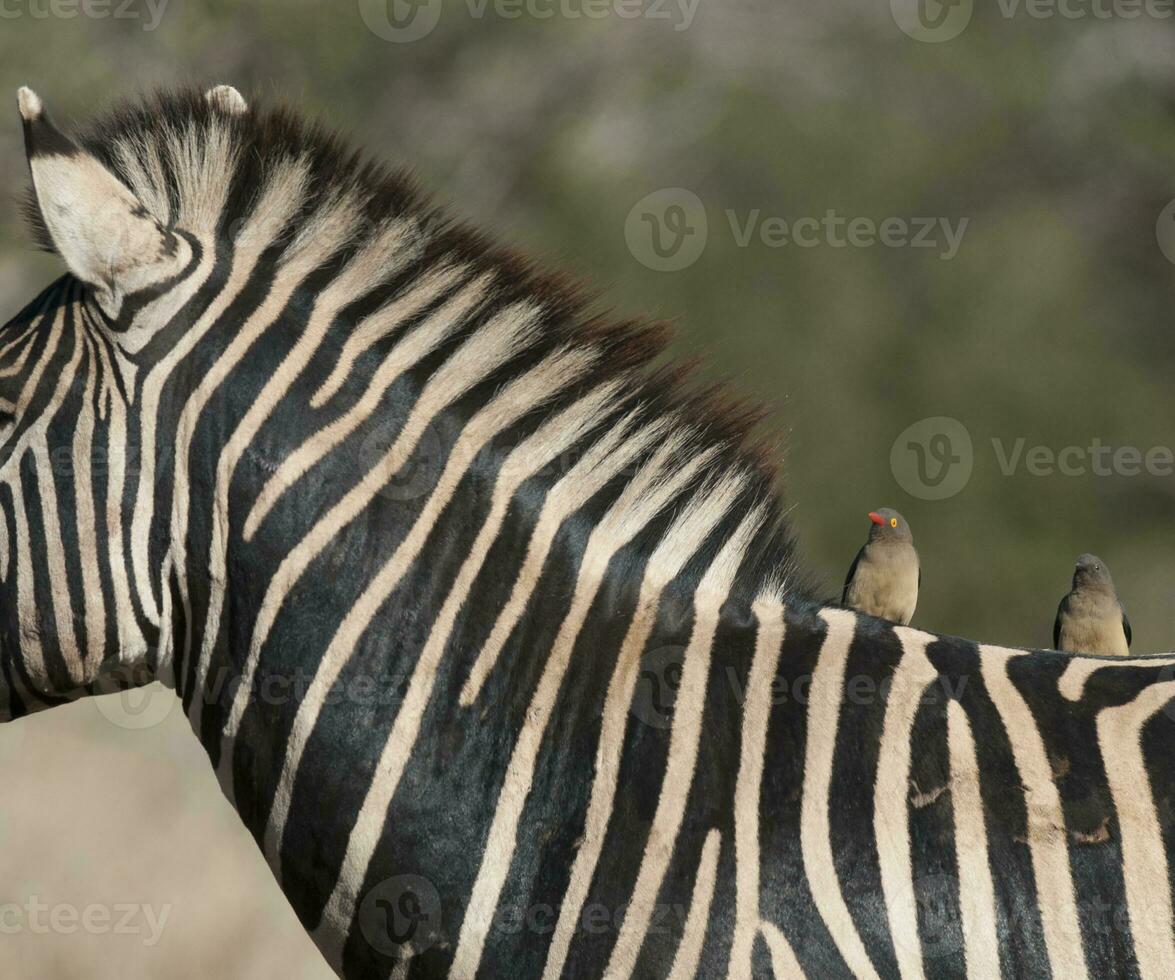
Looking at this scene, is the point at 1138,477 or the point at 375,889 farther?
the point at 1138,477

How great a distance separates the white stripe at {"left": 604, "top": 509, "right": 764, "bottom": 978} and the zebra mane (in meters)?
0.03

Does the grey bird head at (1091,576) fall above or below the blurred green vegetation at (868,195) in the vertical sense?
below

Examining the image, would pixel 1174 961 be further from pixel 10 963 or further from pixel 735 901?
pixel 10 963

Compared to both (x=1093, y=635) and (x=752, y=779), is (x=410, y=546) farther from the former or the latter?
(x=1093, y=635)

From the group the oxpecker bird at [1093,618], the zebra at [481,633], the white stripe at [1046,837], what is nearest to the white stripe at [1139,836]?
the zebra at [481,633]

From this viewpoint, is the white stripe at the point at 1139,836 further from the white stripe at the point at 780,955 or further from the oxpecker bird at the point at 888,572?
the oxpecker bird at the point at 888,572

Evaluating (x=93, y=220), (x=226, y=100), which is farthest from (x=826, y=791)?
(x=226, y=100)

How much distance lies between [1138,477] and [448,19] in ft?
30.7

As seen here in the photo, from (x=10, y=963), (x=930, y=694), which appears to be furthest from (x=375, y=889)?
(x=10, y=963)

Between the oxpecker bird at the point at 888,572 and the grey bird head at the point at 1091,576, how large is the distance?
0.87 meters

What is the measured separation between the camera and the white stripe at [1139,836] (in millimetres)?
2365

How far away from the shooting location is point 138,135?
284 centimetres

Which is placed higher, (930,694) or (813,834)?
(930,694)

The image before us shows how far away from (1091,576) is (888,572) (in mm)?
1065
